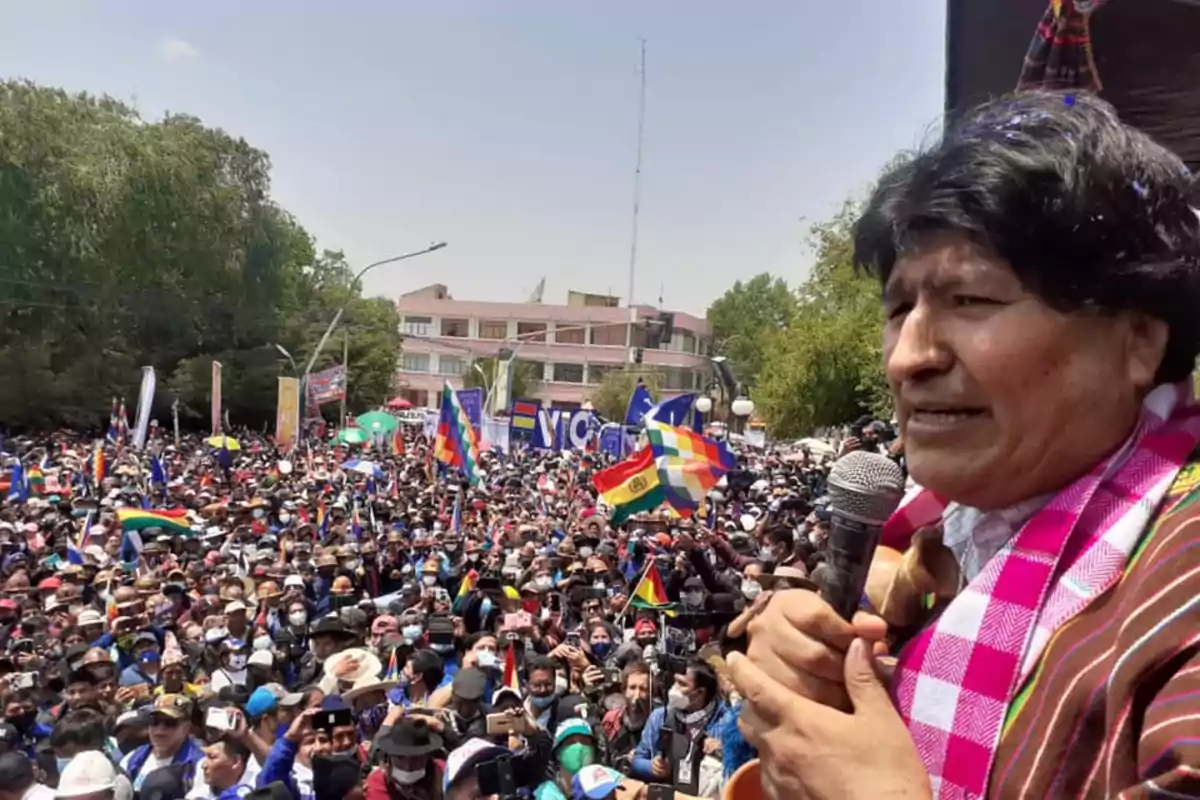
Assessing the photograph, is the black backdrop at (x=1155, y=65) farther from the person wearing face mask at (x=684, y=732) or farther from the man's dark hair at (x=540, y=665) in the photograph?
the man's dark hair at (x=540, y=665)

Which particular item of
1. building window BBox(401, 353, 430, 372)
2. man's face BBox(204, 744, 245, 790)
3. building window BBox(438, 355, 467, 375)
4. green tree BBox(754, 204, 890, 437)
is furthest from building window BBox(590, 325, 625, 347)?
man's face BBox(204, 744, 245, 790)

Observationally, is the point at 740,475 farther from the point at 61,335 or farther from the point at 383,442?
the point at 61,335

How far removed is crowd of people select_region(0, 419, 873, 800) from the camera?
432 centimetres

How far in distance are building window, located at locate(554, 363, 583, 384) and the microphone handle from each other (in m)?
67.4

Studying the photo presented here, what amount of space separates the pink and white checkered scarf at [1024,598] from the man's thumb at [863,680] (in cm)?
5

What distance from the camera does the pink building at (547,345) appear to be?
68.2 metres

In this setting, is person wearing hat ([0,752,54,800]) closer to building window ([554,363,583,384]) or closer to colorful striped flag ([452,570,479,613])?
colorful striped flag ([452,570,479,613])

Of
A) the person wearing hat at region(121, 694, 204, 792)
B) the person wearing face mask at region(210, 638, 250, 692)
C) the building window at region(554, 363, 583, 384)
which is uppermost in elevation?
the building window at region(554, 363, 583, 384)

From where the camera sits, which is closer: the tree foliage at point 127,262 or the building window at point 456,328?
the tree foliage at point 127,262

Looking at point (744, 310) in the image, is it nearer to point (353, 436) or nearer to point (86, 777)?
point (353, 436)

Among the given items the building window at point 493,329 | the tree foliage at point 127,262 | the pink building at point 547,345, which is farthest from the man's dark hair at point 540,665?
the building window at point 493,329

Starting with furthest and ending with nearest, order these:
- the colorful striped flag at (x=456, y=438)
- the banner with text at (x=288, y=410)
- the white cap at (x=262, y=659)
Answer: the banner with text at (x=288, y=410) → the colorful striped flag at (x=456, y=438) → the white cap at (x=262, y=659)

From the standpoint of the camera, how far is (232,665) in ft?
23.8

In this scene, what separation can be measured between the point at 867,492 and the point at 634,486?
30.1ft
